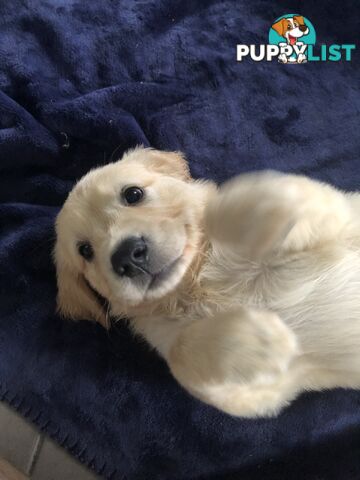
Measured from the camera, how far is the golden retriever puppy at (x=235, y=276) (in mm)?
992

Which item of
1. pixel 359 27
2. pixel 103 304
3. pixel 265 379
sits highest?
pixel 359 27

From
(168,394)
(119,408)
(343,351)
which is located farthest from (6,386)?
(343,351)

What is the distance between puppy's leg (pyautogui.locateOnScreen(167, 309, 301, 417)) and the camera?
3.20 ft

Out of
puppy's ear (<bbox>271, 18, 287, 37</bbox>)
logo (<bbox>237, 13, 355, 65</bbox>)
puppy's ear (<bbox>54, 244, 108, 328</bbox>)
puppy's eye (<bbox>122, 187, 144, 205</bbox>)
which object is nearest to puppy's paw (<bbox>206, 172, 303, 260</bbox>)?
puppy's eye (<bbox>122, 187, 144, 205</bbox>)

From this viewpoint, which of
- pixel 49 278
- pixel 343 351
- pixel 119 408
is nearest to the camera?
pixel 343 351

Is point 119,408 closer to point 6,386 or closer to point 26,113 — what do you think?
point 6,386

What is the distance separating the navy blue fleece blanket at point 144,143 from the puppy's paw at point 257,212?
63cm

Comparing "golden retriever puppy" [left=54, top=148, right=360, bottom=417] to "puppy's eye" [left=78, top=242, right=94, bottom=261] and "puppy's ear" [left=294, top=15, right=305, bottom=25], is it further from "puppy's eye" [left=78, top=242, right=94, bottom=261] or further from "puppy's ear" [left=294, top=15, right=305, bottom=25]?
"puppy's ear" [left=294, top=15, right=305, bottom=25]

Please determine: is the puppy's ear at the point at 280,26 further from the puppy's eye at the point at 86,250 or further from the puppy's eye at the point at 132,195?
the puppy's eye at the point at 86,250

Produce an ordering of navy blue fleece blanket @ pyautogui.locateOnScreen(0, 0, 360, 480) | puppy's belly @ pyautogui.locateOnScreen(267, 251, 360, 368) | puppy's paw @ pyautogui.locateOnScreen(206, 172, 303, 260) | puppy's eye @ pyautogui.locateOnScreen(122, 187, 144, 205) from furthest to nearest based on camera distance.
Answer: navy blue fleece blanket @ pyautogui.locateOnScreen(0, 0, 360, 480) → puppy's eye @ pyautogui.locateOnScreen(122, 187, 144, 205) → puppy's belly @ pyautogui.locateOnScreen(267, 251, 360, 368) → puppy's paw @ pyautogui.locateOnScreen(206, 172, 303, 260)

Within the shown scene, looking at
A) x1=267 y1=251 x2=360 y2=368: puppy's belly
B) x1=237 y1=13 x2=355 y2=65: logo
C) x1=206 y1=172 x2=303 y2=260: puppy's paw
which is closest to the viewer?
x1=206 y1=172 x2=303 y2=260: puppy's paw

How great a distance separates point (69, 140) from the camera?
182 centimetres

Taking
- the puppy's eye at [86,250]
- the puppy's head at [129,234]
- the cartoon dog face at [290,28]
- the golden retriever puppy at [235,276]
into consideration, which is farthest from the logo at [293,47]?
the puppy's eye at [86,250]

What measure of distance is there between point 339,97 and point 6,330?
1.53 metres
